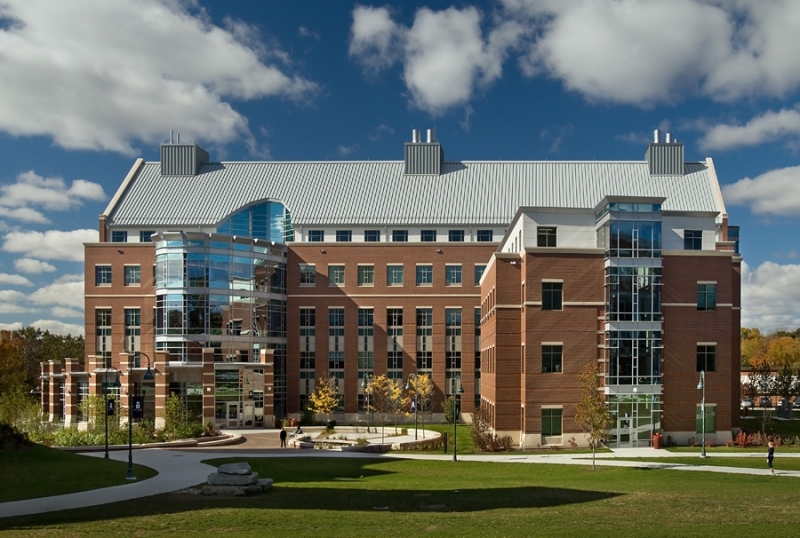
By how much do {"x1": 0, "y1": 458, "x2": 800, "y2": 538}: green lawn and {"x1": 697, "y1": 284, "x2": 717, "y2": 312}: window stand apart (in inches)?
646

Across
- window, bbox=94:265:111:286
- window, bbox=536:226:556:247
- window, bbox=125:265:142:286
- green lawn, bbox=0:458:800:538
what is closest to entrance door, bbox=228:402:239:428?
window, bbox=125:265:142:286

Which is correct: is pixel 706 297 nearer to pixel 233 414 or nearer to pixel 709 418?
pixel 709 418

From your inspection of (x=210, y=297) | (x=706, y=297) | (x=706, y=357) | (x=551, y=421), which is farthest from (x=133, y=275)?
(x=706, y=357)

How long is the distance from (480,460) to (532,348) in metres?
8.36

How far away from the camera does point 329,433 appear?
57219 millimetres

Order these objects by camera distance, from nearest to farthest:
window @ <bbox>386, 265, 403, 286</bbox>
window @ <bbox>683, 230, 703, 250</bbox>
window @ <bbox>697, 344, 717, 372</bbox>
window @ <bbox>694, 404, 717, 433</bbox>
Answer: window @ <bbox>694, 404, 717, 433</bbox> < window @ <bbox>697, 344, 717, 372</bbox> < window @ <bbox>683, 230, 703, 250</bbox> < window @ <bbox>386, 265, 403, 286</bbox>

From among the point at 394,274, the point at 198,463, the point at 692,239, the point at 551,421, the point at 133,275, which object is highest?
the point at 692,239

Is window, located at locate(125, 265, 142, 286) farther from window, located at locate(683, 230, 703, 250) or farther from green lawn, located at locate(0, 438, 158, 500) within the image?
window, located at locate(683, 230, 703, 250)

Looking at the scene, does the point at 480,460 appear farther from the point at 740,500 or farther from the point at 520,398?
the point at 740,500

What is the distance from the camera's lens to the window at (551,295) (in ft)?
152

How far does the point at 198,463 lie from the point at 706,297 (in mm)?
30064

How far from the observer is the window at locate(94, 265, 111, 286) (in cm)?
7206

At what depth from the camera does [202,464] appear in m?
36.2

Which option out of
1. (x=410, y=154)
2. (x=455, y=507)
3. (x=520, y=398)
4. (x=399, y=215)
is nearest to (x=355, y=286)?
(x=399, y=215)
